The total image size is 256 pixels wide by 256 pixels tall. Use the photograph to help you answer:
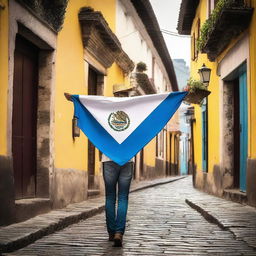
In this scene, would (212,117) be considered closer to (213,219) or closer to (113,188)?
(213,219)

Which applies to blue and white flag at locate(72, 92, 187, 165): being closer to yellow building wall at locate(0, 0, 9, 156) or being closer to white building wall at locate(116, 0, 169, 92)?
yellow building wall at locate(0, 0, 9, 156)

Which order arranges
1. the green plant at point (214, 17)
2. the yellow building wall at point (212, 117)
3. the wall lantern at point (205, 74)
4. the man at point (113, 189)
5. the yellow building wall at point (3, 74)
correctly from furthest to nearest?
the yellow building wall at point (212, 117), the wall lantern at point (205, 74), the green plant at point (214, 17), the yellow building wall at point (3, 74), the man at point (113, 189)

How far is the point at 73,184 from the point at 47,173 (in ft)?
5.35

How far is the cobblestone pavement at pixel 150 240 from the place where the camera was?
17.3 ft

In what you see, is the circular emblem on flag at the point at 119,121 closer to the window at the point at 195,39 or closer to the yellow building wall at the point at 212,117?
the yellow building wall at the point at 212,117

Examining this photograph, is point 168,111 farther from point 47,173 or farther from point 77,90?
point 77,90

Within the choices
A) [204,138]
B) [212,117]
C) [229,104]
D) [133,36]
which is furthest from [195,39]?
[229,104]

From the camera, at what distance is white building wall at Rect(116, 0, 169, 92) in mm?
16656

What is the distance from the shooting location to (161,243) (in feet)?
19.2

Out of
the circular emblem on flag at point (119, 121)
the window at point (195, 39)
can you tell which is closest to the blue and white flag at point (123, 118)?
the circular emblem on flag at point (119, 121)

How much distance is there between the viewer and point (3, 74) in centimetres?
650

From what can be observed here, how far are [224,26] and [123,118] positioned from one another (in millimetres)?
4430

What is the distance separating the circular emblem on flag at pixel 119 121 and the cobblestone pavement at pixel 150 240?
4.22 feet

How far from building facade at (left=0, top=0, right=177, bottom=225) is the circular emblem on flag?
1.13ft
